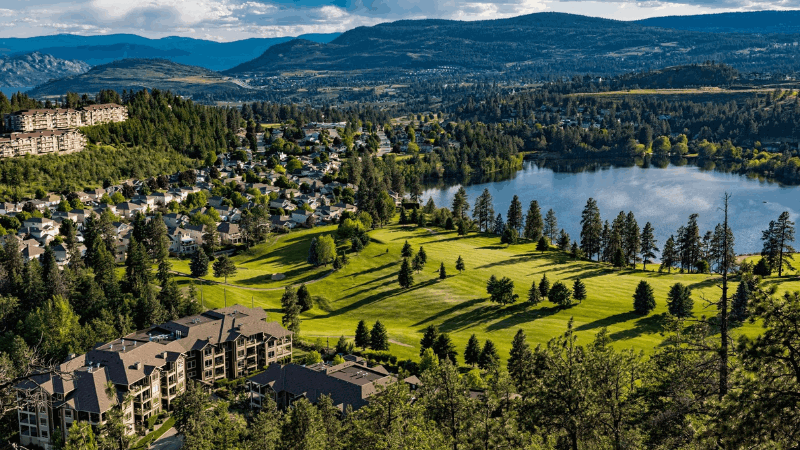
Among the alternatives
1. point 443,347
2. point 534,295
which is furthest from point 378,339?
point 534,295

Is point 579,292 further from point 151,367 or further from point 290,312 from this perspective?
point 151,367

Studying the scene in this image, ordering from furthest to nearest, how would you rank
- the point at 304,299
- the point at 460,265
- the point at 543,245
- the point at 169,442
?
1. the point at 543,245
2. the point at 460,265
3. the point at 304,299
4. the point at 169,442

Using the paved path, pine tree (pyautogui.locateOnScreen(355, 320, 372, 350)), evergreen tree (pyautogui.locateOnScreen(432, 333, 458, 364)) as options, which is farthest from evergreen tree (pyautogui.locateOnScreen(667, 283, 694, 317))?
the paved path

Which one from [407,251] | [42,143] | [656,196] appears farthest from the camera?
[656,196]

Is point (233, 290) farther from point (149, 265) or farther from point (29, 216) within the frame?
point (29, 216)

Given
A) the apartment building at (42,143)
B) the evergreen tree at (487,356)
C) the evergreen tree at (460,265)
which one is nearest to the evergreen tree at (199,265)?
the evergreen tree at (460,265)

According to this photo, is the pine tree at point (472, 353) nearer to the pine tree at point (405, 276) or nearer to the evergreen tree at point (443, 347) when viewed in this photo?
the evergreen tree at point (443, 347)

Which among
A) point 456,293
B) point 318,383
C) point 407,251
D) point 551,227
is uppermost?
point 407,251
